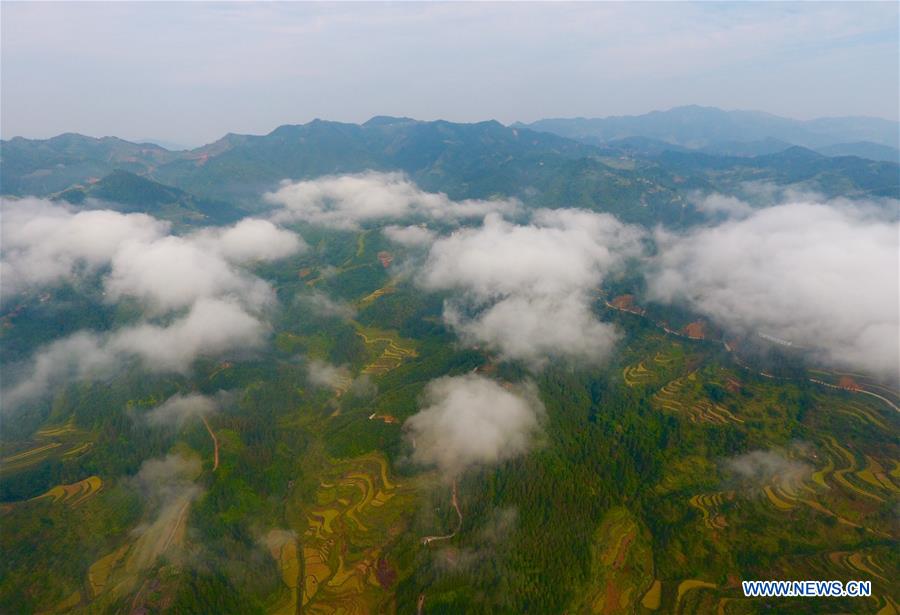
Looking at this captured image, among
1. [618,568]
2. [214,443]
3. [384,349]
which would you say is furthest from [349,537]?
[384,349]

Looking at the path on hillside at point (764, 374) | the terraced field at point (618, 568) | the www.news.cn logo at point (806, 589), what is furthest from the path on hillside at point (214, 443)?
the path on hillside at point (764, 374)

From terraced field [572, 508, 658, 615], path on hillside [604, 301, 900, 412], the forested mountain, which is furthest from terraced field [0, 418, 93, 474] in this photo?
path on hillside [604, 301, 900, 412]

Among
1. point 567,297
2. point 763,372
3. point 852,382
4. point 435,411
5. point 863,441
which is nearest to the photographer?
point 863,441

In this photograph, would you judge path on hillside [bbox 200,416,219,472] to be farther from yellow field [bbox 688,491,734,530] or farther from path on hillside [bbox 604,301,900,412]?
path on hillside [bbox 604,301,900,412]

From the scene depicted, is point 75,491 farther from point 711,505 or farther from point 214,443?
point 711,505

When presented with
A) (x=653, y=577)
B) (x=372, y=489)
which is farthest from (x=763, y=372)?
(x=372, y=489)

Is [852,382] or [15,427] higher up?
[15,427]

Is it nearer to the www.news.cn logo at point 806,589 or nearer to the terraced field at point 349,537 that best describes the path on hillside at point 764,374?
the www.news.cn logo at point 806,589

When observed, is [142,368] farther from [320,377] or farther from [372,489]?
[372,489]
